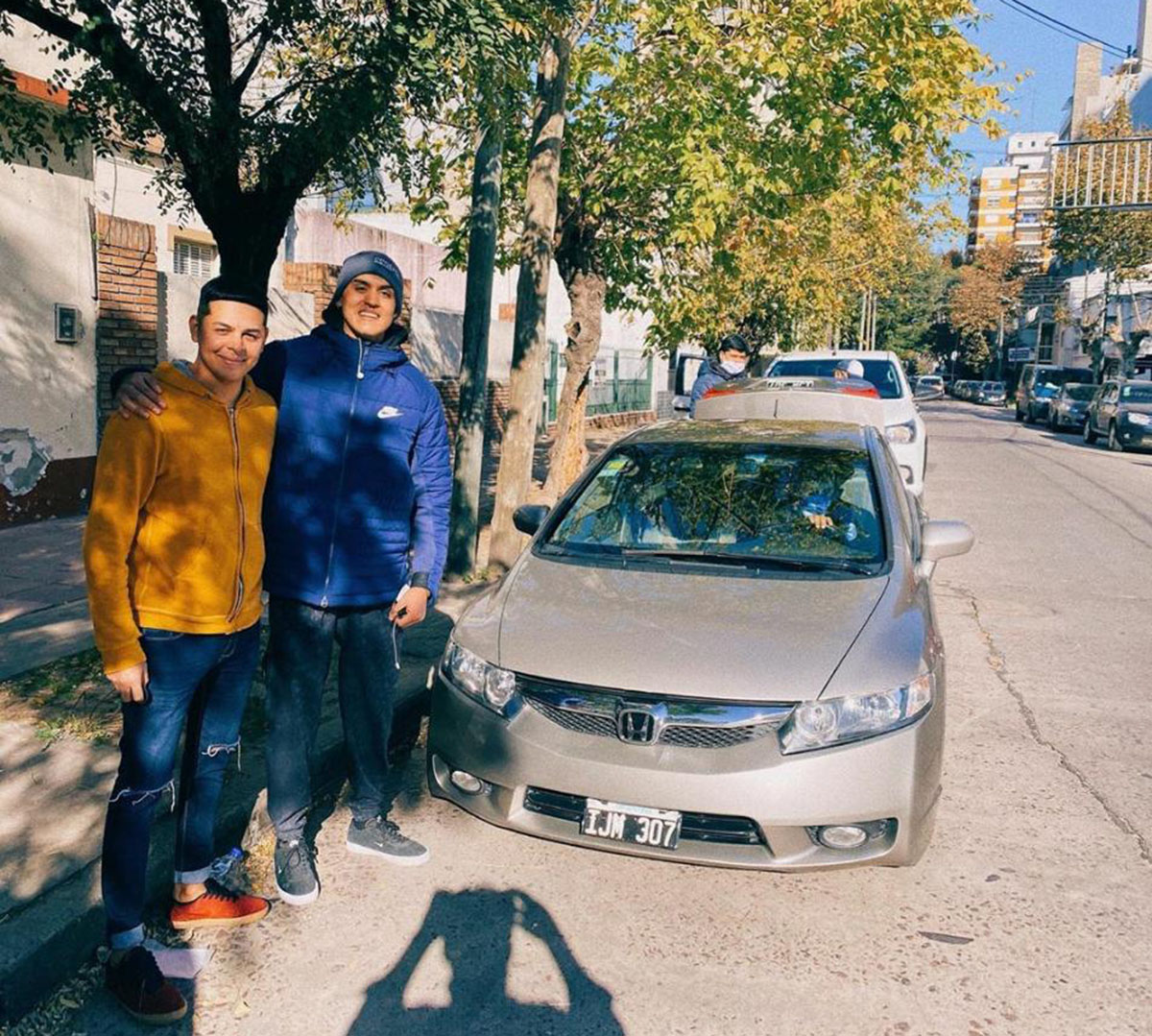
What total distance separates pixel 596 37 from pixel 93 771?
27.7ft

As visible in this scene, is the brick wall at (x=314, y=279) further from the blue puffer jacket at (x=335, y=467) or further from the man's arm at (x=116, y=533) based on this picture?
the man's arm at (x=116, y=533)

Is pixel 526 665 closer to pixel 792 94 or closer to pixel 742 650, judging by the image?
pixel 742 650

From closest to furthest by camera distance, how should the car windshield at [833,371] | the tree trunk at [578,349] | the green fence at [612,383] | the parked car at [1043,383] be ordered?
the tree trunk at [578,349] < the car windshield at [833,371] < the green fence at [612,383] < the parked car at [1043,383]

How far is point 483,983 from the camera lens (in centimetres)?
327

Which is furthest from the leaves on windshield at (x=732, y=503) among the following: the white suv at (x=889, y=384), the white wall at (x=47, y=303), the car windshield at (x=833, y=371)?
the car windshield at (x=833, y=371)

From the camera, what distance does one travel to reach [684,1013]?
10.3ft

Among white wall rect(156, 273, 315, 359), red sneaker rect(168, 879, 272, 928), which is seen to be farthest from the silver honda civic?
white wall rect(156, 273, 315, 359)

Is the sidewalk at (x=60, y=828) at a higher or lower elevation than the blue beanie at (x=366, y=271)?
lower

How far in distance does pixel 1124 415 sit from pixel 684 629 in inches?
1029

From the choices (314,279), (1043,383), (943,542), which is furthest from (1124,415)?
(943,542)

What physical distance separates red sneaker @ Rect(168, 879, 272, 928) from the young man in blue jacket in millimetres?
147

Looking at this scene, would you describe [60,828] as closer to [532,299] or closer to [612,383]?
[532,299]

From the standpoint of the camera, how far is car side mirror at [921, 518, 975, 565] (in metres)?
4.82

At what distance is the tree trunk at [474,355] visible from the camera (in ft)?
27.0
